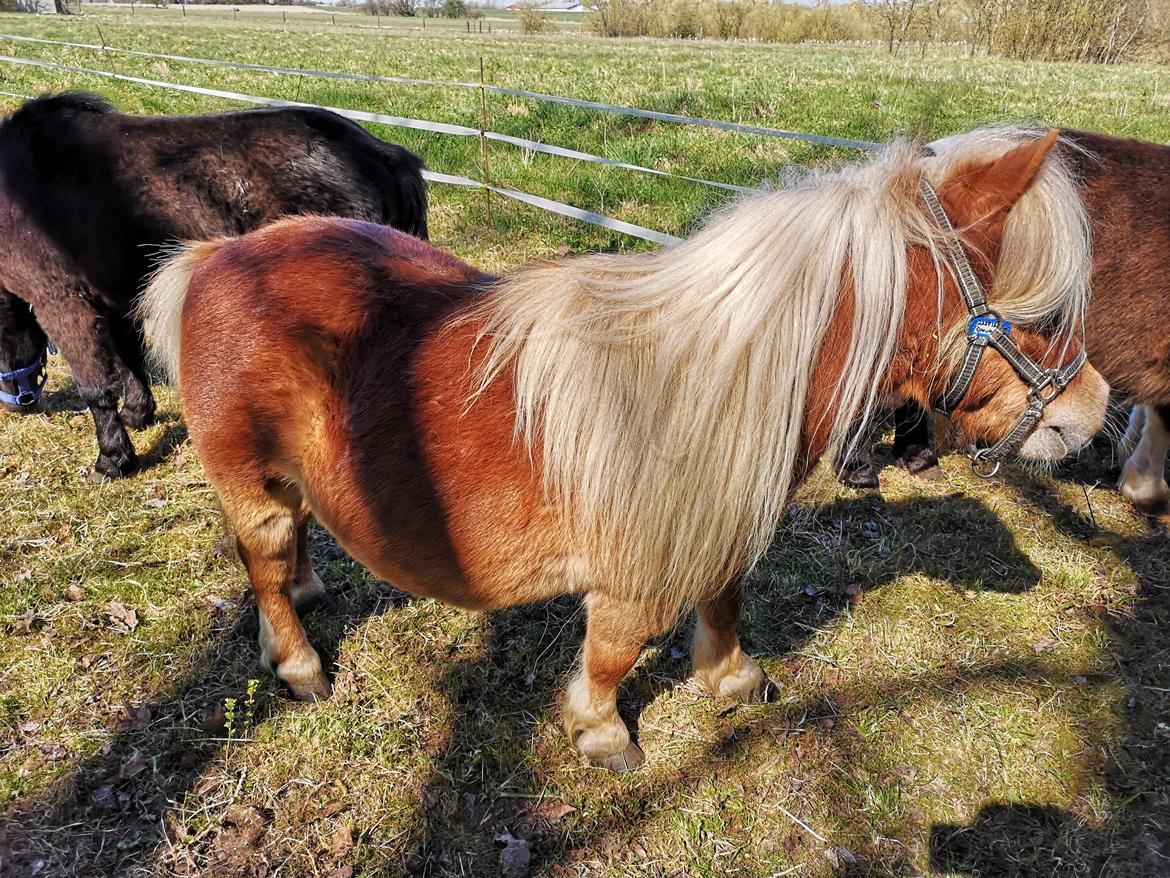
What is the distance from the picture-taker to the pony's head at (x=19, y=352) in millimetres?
3998

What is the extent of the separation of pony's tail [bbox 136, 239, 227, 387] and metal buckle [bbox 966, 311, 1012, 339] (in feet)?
7.98

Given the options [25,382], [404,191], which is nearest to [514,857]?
[404,191]

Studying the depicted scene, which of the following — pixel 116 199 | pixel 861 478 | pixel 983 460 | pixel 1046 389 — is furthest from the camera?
pixel 861 478

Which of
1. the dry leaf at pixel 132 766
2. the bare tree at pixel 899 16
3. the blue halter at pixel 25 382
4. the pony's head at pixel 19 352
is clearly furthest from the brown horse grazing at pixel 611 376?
the bare tree at pixel 899 16

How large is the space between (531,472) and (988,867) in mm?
2004

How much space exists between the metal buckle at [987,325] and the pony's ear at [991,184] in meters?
0.22

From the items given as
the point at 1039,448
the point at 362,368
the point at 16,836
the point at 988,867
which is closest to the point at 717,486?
the point at 1039,448

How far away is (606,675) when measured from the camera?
2.25 metres

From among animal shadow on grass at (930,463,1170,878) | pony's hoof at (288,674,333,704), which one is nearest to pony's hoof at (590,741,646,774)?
animal shadow on grass at (930,463,1170,878)

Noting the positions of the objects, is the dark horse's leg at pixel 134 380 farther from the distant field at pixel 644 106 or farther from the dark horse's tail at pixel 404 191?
the distant field at pixel 644 106

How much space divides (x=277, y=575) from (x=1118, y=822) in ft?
10.0

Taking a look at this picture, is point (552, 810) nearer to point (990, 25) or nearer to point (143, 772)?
point (143, 772)

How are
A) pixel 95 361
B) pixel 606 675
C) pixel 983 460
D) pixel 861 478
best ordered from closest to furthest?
pixel 983 460 < pixel 606 675 < pixel 95 361 < pixel 861 478

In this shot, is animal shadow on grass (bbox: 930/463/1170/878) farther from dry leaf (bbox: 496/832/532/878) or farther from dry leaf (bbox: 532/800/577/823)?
dry leaf (bbox: 496/832/532/878)
